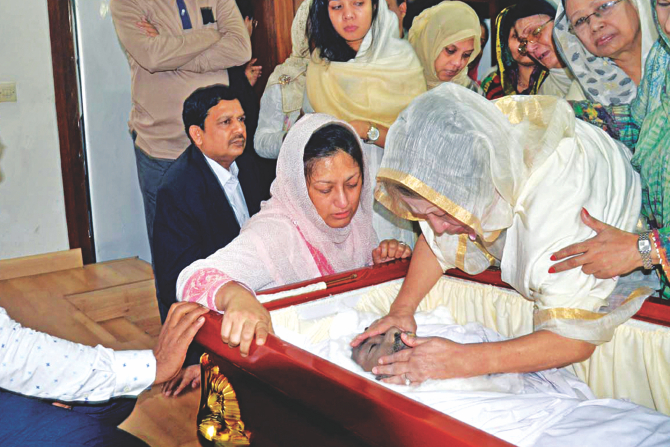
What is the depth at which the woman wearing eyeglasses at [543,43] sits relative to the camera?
2.44 meters

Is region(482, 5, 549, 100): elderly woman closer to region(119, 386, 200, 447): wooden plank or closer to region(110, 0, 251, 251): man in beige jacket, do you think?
region(110, 0, 251, 251): man in beige jacket

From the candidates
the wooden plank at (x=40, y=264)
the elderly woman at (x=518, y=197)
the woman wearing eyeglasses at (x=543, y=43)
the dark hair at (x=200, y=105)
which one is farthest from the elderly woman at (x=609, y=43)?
the wooden plank at (x=40, y=264)

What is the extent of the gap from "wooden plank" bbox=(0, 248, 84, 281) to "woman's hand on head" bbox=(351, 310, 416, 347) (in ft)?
12.4

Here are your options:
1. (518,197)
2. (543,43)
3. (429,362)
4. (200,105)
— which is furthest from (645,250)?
(200,105)

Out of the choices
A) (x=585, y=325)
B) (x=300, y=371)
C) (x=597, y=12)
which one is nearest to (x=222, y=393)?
(x=300, y=371)

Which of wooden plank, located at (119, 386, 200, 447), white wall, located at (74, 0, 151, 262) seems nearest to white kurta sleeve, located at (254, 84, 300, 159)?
wooden plank, located at (119, 386, 200, 447)

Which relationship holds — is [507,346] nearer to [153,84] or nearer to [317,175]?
[317,175]

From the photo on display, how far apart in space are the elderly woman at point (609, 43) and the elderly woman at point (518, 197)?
0.45 meters

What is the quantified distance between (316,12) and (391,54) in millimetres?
376

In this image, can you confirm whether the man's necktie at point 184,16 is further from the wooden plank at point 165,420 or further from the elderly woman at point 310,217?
the wooden plank at point 165,420

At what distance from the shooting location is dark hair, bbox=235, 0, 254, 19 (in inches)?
150

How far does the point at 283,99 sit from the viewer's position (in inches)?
120

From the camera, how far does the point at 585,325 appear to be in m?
1.35

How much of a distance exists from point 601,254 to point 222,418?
1.02 m
